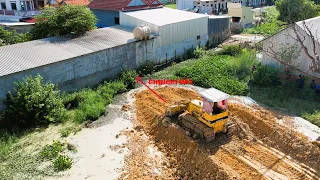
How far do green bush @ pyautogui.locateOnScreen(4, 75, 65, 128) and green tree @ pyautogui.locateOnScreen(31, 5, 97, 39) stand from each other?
6.71 m

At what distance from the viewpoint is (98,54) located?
1903 centimetres

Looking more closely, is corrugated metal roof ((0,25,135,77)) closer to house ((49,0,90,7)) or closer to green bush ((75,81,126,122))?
green bush ((75,81,126,122))

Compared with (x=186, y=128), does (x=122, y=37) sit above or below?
above

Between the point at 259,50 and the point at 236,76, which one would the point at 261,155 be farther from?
the point at 259,50

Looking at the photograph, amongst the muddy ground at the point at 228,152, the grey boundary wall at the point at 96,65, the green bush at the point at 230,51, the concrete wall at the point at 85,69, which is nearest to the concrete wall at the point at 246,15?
the green bush at the point at 230,51

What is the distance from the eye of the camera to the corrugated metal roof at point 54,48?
16.1m

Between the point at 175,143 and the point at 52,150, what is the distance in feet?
16.9

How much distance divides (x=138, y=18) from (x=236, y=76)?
8791mm

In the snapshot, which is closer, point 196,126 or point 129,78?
point 196,126

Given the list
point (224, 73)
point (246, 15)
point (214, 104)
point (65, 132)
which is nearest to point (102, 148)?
point (65, 132)

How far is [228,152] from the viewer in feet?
39.5

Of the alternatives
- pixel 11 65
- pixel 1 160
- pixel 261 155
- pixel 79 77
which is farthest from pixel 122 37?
pixel 261 155
